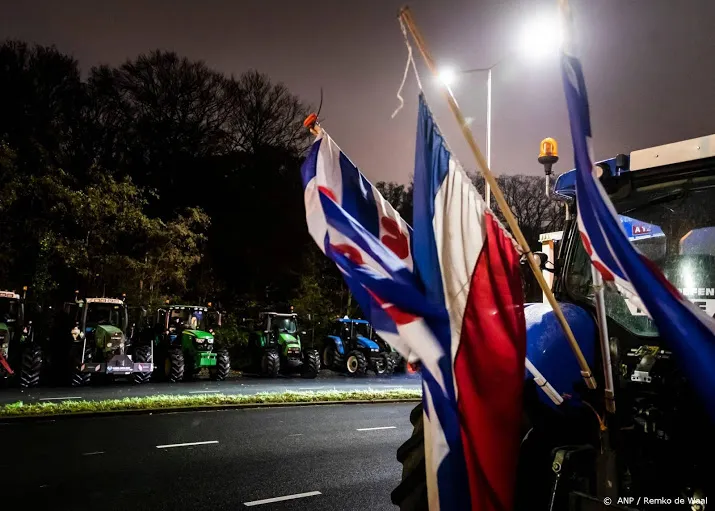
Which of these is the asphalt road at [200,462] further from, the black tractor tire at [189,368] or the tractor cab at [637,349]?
the black tractor tire at [189,368]

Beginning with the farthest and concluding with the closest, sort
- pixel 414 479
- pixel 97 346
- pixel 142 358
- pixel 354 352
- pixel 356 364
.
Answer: pixel 354 352, pixel 356 364, pixel 142 358, pixel 97 346, pixel 414 479

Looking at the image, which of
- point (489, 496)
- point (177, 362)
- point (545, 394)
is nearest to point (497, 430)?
point (489, 496)

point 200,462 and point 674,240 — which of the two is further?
point 200,462

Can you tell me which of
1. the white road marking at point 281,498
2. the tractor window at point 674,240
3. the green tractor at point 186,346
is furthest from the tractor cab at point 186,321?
the tractor window at point 674,240

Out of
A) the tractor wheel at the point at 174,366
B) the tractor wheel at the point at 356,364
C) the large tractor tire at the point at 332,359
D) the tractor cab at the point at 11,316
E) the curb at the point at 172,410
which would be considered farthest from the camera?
the large tractor tire at the point at 332,359

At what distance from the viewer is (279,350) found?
22250 millimetres

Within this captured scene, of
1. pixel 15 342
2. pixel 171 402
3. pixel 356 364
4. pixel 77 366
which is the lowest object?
pixel 356 364

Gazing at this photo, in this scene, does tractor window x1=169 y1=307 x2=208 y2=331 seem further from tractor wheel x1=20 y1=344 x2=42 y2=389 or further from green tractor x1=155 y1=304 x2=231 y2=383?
tractor wheel x1=20 y1=344 x2=42 y2=389

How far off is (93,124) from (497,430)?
31424 millimetres

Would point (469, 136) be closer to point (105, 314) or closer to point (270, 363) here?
point (105, 314)

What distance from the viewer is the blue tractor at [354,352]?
23.8 meters

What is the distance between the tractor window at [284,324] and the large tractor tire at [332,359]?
2.37 meters

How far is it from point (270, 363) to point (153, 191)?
29.0ft

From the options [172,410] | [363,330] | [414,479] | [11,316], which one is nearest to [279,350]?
[363,330]
